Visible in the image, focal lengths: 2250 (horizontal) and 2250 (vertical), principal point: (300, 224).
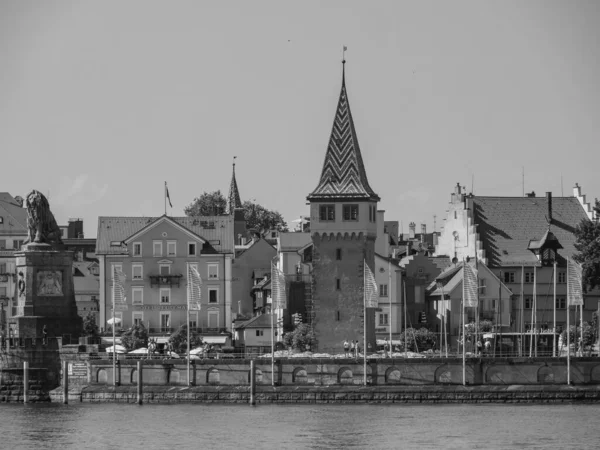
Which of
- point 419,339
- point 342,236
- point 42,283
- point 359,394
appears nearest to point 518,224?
point 419,339

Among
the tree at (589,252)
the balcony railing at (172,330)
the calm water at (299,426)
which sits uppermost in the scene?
the tree at (589,252)

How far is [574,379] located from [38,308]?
36.6m

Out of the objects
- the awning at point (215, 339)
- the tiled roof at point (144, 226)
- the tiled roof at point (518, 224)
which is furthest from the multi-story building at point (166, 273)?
the tiled roof at point (518, 224)

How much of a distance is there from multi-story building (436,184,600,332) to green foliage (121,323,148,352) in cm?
2766

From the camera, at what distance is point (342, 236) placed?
163500 millimetres

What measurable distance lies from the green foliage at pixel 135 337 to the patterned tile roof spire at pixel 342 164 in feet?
68.5

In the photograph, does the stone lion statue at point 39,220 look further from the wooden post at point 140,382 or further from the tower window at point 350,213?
the tower window at point 350,213

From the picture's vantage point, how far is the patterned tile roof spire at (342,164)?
164 metres

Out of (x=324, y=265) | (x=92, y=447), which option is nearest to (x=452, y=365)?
(x=324, y=265)

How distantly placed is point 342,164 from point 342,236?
5.33 meters

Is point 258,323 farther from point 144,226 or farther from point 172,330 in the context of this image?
point 144,226

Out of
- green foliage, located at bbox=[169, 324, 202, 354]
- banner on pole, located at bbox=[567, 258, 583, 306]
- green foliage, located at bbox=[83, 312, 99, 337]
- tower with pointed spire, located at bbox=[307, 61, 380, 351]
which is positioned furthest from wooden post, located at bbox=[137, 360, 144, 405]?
banner on pole, located at bbox=[567, 258, 583, 306]

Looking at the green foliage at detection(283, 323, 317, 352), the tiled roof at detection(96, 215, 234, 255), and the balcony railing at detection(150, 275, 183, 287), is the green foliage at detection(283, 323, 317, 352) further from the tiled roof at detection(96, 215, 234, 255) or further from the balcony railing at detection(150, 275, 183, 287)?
the tiled roof at detection(96, 215, 234, 255)

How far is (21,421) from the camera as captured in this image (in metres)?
135
